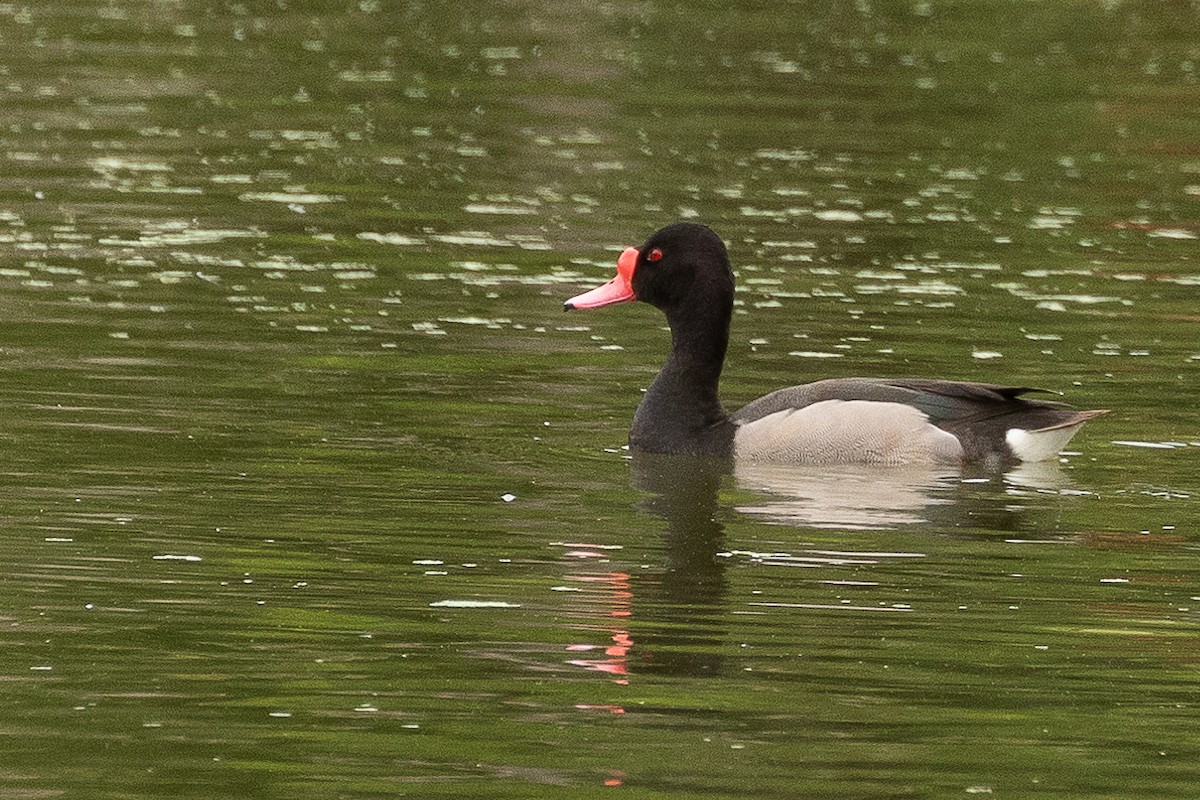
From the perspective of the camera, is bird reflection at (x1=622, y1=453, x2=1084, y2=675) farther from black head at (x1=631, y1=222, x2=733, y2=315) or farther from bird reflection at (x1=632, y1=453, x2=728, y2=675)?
black head at (x1=631, y1=222, x2=733, y2=315)

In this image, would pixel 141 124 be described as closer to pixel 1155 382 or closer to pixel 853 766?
pixel 1155 382

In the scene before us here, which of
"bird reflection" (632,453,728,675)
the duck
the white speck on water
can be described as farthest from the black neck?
the white speck on water

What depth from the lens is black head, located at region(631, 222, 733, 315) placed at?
14719 millimetres

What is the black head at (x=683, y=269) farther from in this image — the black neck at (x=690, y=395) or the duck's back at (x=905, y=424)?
the duck's back at (x=905, y=424)

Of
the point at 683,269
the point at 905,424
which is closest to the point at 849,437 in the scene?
the point at 905,424

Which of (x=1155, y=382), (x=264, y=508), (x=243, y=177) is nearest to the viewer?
(x=264, y=508)

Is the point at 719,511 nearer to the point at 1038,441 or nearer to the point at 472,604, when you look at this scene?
the point at 1038,441

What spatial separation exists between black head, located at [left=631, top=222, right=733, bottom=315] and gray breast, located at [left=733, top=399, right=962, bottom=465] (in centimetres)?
117

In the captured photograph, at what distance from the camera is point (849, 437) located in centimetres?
1365

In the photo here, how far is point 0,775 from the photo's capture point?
25.7 feet

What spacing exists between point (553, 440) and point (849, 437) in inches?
59.9

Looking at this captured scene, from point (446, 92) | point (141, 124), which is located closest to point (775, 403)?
point (141, 124)

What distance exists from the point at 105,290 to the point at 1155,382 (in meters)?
6.69

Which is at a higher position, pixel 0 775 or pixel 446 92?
pixel 446 92
